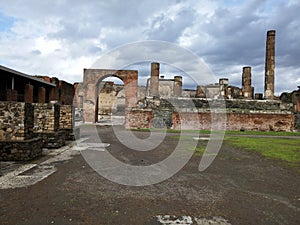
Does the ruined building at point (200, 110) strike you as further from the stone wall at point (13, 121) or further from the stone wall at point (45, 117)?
the stone wall at point (13, 121)

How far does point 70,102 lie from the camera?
1248 inches

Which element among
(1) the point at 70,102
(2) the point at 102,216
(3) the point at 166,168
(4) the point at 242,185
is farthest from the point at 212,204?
(1) the point at 70,102

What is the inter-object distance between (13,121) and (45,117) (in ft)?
7.37

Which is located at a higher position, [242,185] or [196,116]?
[196,116]

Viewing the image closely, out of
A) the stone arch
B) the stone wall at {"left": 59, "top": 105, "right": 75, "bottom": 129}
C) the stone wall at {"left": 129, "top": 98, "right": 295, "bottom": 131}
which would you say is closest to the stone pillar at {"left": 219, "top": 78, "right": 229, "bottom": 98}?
the stone wall at {"left": 129, "top": 98, "right": 295, "bottom": 131}

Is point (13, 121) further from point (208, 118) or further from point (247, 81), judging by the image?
point (247, 81)

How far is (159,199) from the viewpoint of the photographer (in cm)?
379

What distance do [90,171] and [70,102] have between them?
92.1 feet

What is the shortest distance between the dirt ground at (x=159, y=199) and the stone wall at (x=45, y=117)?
3.47 m

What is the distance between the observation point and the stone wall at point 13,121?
6.45m

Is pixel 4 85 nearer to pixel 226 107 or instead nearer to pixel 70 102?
pixel 70 102

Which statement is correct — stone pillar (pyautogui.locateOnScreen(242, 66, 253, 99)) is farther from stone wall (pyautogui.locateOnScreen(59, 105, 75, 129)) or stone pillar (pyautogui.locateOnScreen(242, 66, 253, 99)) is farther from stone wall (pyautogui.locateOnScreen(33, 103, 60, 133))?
stone wall (pyautogui.locateOnScreen(33, 103, 60, 133))

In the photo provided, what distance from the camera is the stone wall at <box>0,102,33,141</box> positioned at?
21.2ft

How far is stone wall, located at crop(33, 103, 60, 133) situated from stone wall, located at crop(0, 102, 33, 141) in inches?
84.3
